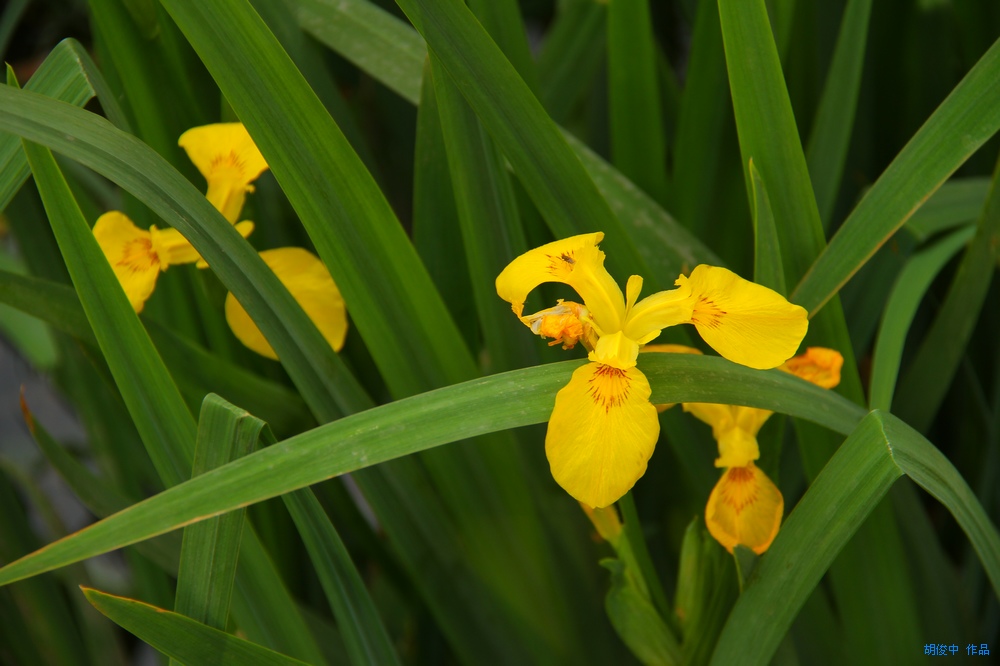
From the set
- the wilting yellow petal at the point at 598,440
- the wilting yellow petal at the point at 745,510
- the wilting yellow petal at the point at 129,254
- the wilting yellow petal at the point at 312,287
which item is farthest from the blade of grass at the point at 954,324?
the wilting yellow petal at the point at 129,254

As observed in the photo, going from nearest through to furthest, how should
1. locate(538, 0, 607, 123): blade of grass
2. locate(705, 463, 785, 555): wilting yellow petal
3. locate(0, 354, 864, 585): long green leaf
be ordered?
locate(0, 354, 864, 585): long green leaf, locate(705, 463, 785, 555): wilting yellow petal, locate(538, 0, 607, 123): blade of grass

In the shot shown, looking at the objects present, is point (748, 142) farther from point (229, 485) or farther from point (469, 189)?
point (229, 485)

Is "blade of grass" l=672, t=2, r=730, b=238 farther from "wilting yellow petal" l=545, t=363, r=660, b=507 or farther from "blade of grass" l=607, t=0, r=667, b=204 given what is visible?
"wilting yellow petal" l=545, t=363, r=660, b=507

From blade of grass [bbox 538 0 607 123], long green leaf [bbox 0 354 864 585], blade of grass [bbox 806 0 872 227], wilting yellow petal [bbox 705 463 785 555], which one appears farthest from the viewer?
blade of grass [bbox 538 0 607 123]

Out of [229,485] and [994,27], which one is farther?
[994,27]

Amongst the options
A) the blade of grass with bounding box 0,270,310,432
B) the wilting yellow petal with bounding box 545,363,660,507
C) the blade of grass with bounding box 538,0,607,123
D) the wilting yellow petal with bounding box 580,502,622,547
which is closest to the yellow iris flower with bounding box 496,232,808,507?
the wilting yellow petal with bounding box 545,363,660,507

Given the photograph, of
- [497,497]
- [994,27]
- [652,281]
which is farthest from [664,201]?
[994,27]

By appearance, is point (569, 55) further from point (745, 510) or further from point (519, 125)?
point (745, 510)

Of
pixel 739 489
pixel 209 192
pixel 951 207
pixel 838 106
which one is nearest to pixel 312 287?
pixel 209 192
